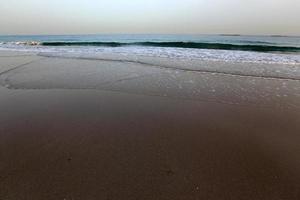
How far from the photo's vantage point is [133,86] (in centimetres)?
756

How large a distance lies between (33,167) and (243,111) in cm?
436

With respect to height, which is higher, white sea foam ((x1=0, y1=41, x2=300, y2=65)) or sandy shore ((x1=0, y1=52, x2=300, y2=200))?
sandy shore ((x1=0, y1=52, x2=300, y2=200))

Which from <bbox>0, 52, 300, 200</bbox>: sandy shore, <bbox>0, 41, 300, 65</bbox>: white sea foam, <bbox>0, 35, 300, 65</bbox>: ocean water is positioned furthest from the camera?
<bbox>0, 35, 300, 65</bbox>: ocean water

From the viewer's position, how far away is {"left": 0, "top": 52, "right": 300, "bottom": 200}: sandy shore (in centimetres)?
268

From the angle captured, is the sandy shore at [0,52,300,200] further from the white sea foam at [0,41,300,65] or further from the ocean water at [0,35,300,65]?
the ocean water at [0,35,300,65]

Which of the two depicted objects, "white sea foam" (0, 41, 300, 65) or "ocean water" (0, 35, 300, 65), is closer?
"white sea foam" (0, 41, 300, 65)

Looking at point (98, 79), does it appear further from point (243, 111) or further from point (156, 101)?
point (243, 111)

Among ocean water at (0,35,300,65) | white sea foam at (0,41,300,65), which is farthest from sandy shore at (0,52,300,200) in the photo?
ocean water at (0,35,300,65)

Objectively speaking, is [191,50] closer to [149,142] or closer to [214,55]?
[214,55]

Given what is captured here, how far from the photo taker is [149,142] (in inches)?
150

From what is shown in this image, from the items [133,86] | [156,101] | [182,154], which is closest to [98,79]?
[133,86]

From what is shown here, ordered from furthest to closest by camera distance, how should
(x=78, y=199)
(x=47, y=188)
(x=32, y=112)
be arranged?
(x=32, y=112)
(x=47, y=188)
(x=78, y=199)

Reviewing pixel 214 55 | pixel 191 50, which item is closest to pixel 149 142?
pixel 214 55

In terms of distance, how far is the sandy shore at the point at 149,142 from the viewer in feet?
8.79
